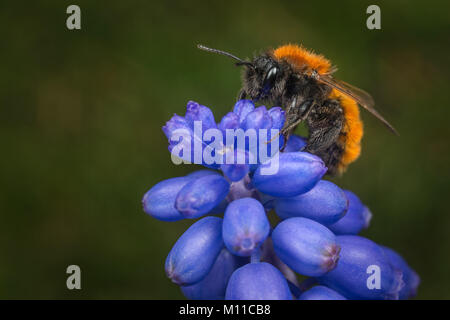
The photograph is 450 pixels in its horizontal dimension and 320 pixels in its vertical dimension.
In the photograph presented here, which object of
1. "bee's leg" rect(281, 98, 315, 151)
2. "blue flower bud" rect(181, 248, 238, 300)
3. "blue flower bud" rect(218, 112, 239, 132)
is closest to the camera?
"blue flower bud" rect(218, 112, 239, 132)

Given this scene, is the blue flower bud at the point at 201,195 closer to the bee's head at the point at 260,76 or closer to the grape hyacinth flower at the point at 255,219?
the grape hyacinth flower at the point at 255,219

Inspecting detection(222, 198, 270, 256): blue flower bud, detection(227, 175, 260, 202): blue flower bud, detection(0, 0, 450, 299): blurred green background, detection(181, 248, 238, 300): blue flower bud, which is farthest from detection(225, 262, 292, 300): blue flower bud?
detection(0, 0, 450, 299): blurred green background

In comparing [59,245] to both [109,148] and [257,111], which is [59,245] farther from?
[257,111]

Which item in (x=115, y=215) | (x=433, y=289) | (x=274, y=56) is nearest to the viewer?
(x=274, y=56)

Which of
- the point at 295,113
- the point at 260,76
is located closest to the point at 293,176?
the point at 295,113

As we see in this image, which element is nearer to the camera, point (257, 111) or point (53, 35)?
point (257, 111)

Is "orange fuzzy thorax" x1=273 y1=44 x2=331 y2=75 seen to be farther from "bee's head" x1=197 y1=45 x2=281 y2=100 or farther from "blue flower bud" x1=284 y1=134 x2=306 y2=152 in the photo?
"blue flower bud" x1=284 y1=134 x2=306 y2=152

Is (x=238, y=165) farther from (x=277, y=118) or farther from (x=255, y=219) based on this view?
(x=277, y=118)

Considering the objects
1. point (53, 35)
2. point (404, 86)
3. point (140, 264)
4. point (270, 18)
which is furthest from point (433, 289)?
point (53, 35)
